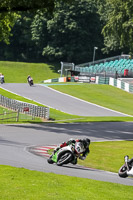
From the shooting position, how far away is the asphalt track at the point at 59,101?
147 ft

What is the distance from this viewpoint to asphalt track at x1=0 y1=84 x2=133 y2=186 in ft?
54.6

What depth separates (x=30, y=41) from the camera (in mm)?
97062

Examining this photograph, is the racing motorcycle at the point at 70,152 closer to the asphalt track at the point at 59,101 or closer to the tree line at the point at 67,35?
the asphalt track at the point at 59,101

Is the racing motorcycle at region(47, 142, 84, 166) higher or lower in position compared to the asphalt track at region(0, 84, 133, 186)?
higher

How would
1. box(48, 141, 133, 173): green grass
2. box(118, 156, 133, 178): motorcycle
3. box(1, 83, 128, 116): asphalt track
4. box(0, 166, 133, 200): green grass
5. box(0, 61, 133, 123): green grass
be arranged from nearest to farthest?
box(0, 166, 133, 200): green grass < box(118, 156, 133, 178): motorcycle < box(48, 141, 133, 173): green grass < box(0, 61, 133, 123): green grass < box(1, 83, 128, 116): asphalt track

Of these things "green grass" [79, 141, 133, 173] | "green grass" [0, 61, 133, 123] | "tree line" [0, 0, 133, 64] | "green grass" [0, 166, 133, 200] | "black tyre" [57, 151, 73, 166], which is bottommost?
"green grass" [0, 61, 133, 123]

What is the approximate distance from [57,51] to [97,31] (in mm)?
9988

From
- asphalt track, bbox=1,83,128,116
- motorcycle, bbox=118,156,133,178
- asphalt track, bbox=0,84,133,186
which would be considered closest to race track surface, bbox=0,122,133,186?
asphalt track, bbox=0,84,133,186

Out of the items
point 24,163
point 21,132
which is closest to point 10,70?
point 21,132

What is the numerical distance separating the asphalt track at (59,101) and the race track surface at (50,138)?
328 inches

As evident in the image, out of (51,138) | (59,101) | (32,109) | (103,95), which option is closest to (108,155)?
(51,138)

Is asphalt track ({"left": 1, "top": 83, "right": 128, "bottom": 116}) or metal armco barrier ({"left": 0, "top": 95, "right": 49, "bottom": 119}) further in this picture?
asphalt track ({"left": 1, "top": 83, "right": 128, "bottom": 116})

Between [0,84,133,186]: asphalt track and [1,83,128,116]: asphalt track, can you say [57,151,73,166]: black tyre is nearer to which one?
[0,84,133,186]: asphalt track

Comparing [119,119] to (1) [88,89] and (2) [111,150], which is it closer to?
(2) [111,150]
